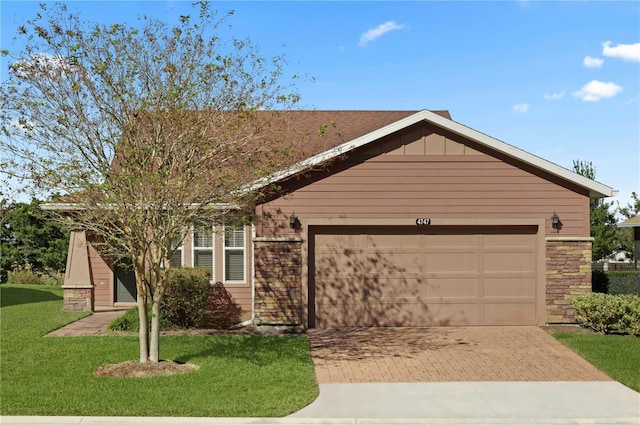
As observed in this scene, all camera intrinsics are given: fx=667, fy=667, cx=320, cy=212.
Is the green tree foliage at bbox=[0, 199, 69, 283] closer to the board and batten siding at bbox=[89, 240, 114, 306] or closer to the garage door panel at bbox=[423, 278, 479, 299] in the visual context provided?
the board and batten siding at bbox=[89, 240, 114, 306]

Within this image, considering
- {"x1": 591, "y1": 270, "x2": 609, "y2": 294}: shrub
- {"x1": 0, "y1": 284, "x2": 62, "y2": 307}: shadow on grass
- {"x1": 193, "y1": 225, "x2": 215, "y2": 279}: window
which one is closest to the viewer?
{"x1": 193, "y1": 225, "x2": 215, "y2": 279}: window

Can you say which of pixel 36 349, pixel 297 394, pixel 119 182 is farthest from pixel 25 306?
pixel 297 394

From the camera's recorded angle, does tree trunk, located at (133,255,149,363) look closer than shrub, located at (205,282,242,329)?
Yes

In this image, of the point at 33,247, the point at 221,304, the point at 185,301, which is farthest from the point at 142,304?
the point at 33,247

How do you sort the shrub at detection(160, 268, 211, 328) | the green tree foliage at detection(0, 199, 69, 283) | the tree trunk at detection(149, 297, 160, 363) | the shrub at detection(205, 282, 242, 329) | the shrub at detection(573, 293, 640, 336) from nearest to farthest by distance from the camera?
the tree trunk at detection(149, 297, 160, 363), the shrub at detection(573, 293, 640, 336), the shrub at detection(160, 268, 211, 328), the shrub at detection(205, 282, 242, 329), the green tree foliage at detection(0, 199, 69, 283)

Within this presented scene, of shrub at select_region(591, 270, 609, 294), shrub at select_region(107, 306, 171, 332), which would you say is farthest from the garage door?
shrub at select_region(591, 270, 609, 294)

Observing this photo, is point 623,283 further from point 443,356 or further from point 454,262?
point 443,356

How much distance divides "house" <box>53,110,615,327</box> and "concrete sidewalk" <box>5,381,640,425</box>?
4.92 meters

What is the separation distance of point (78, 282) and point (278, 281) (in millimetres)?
6087

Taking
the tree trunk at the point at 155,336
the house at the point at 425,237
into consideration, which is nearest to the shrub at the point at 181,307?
the house at the point at 425,237

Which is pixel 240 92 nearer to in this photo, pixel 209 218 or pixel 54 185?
pixel 209 218

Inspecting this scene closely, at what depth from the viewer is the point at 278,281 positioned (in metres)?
14.4

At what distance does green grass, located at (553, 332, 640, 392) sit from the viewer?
33.9 ft

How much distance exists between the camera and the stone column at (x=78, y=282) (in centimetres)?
1720
